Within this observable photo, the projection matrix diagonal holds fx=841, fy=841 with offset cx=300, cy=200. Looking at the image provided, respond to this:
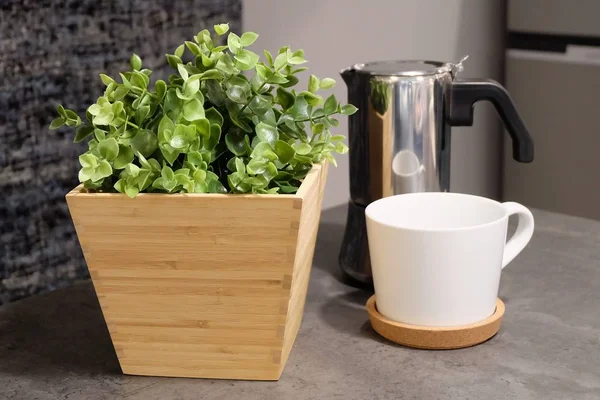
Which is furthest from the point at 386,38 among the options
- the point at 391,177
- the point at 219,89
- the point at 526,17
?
the point at 219,89

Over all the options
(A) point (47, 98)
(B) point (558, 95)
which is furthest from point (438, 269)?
(B) point (558, 95)

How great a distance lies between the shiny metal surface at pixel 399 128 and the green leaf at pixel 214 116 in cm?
20

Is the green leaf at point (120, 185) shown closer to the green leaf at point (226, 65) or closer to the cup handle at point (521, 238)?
Result: the green leaf at point (226, 65)

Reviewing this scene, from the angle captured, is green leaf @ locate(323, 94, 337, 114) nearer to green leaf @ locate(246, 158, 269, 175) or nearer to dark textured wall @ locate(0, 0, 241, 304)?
green leaf @ locate(246, 158, 269, 175)

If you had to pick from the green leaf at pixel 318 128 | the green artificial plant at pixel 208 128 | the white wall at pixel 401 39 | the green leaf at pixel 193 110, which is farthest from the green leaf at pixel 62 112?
the white wall at pixel 401 39

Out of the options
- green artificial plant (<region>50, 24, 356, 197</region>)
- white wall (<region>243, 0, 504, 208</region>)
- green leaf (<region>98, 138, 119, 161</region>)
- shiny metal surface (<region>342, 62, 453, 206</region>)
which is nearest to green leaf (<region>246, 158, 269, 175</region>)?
green artificial plant (<region>50, 24, 356, 197</region>)

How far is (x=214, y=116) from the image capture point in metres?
0.71

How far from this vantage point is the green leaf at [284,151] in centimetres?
69

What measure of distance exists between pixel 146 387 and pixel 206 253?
0.13 meters

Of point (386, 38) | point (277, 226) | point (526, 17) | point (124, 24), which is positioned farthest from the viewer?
point (526, 17)

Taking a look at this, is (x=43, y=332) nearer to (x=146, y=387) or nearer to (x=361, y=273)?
(x=146, y=387)

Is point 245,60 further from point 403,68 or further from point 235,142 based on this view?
point 403,68

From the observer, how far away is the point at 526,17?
1820mm

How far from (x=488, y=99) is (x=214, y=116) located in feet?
1.01
